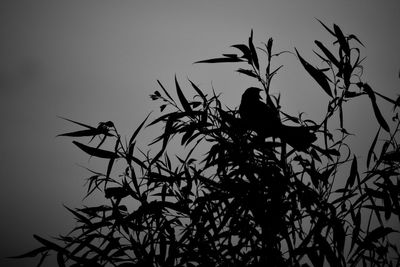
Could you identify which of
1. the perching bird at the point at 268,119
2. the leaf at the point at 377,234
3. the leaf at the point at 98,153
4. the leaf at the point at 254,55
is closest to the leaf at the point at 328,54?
the leaf at the point at 254,55

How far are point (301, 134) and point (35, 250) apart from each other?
4.43ft

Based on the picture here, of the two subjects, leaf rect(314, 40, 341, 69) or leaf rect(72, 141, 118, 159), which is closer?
leaf rect(314, 40, 341, 69)

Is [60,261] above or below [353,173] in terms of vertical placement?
below

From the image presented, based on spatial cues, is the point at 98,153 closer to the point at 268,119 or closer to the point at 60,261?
the point at 60,261

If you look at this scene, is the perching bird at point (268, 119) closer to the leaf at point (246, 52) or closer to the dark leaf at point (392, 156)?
the leaf at point (246, 52)

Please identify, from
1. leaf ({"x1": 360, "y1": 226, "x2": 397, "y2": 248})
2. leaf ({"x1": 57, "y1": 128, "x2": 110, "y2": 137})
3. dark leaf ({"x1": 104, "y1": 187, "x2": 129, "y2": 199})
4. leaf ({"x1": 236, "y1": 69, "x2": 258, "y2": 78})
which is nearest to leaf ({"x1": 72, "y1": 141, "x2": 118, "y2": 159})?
leaf ({"x1": 57, "y1": 128, "x2": 110, "y2": 137})

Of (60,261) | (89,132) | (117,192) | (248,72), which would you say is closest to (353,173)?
(248,72)

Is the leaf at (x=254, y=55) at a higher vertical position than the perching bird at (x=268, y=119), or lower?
higher

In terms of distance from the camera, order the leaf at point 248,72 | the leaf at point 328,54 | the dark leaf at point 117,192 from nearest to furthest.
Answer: the leaf at point 328,54 → the leaf at point 248,72 → the dark leaf at point 117,192

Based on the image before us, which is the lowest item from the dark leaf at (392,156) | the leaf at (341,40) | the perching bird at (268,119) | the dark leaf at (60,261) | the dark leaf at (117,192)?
the dark leaf at (60,261)

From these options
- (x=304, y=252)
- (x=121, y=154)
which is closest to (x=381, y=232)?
(x=304, y=252)

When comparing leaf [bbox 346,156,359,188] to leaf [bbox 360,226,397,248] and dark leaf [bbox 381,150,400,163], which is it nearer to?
dark leaf [bbox 381,150,400,163]

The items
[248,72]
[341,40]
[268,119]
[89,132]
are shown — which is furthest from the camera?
[89,132]

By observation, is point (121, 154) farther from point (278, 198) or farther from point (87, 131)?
point (278, 198)
